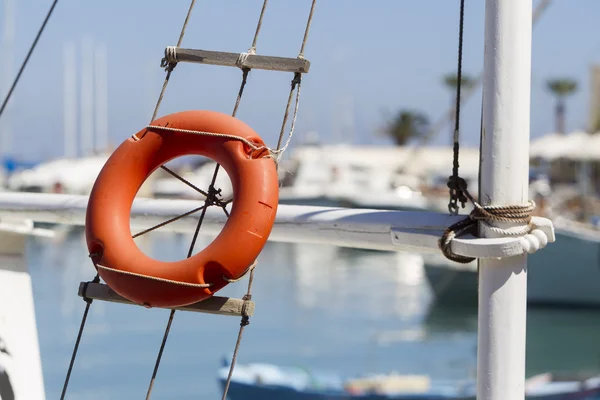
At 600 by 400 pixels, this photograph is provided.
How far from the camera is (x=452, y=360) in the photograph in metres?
12.9

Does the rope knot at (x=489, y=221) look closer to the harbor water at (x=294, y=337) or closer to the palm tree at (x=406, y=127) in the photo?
the harbor water at (x=294, y=337)

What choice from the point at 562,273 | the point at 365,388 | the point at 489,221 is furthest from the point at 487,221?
the point at 562,273

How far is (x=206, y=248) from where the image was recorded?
213 centimetres

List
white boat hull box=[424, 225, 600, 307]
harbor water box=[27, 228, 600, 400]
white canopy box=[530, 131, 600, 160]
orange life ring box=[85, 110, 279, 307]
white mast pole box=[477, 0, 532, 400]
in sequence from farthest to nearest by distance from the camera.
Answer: white canopy box=[530, 131, 600, 160] → white boat hull box=[424, 225, 600, 307] → harbor water box=[27, 228, 600, 400] → orange life ring box=[85, 110, 279, 307] → white mast pole box=[477, 0, 532, 400]

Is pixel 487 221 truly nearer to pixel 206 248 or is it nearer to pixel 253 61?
pixel 206 248

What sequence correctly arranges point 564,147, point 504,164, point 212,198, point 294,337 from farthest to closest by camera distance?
point 564,147
point 294,337
point 212,198
point 504,164

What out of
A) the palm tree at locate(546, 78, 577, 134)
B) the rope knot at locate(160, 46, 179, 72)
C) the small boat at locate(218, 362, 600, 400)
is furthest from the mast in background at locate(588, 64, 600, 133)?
the rope knot at locate(160, 46, 179, 72)

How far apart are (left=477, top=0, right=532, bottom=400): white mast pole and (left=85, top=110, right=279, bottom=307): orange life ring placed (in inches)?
21.0

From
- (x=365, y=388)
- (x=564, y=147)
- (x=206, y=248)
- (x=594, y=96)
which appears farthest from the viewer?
(x=594, y=96)

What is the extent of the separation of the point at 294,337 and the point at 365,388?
7.04 meters

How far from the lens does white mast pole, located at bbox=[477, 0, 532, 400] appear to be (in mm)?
1952

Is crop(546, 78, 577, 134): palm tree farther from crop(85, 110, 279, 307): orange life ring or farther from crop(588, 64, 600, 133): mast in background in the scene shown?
crop(85, 110, 279, 307): orange life ring

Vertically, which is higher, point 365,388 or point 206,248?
point 365,388

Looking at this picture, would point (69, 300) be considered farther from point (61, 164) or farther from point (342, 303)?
point (61, 164)
